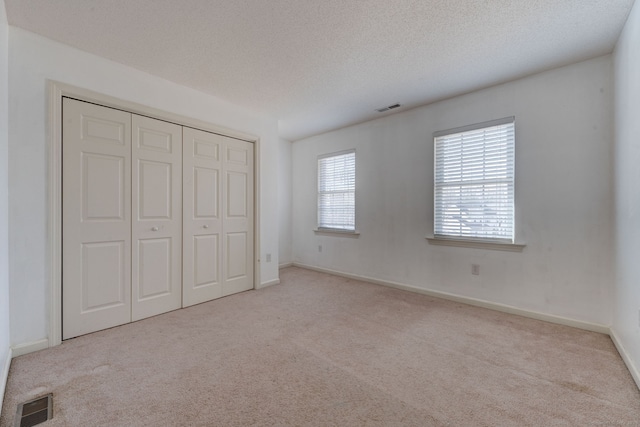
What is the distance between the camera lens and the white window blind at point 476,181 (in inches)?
119

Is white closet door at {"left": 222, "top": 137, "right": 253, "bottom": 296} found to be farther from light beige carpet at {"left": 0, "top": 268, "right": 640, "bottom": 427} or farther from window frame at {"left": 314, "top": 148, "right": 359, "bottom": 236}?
window frame at {"left": 314, "top": 148, "right": 359, "bottom": 236}

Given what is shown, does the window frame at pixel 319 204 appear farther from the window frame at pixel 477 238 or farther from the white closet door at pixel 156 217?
the white closet door at pixel 156 217

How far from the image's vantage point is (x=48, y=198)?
7.31 ft

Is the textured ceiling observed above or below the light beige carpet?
above

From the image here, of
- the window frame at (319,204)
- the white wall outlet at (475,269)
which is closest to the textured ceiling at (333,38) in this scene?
the window frame at (319,204)

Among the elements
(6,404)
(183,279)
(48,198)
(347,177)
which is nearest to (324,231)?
(347,177)

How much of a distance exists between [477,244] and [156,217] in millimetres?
3598

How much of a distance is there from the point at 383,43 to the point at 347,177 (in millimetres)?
2504

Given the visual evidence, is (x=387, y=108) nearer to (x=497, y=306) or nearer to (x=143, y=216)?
(x=497, y=306)

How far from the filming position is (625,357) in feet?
6.58

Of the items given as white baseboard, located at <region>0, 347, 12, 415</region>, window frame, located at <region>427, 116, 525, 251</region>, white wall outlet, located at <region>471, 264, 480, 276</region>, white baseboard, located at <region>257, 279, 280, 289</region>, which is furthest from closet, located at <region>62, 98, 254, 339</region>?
white wall outlet, located at <region>471, 264, 480, 276</region>

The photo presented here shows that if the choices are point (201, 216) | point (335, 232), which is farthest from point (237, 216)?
point (335, 232)

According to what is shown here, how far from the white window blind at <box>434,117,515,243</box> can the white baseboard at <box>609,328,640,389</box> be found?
1.08 meters

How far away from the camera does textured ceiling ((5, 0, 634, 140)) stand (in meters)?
1.92
